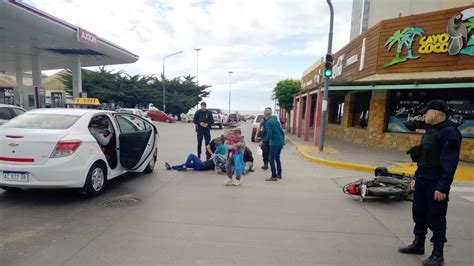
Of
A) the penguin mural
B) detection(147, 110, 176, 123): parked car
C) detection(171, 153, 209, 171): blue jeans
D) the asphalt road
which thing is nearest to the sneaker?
the asphalt road

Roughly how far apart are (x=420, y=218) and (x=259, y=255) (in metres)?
1.95

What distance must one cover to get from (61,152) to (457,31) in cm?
1224

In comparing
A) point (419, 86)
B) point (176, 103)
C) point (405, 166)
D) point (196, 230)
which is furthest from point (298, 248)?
point (176, 103)

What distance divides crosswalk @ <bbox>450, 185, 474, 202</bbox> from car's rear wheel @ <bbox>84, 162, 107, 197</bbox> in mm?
7102

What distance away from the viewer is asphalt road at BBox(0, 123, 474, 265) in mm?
3506

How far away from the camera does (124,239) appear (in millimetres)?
3861

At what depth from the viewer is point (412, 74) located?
38.1 ft

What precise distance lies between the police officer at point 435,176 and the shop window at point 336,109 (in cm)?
1591

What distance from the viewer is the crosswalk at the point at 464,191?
644 cm

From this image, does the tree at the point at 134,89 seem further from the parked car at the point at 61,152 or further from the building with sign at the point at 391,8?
the parked car at the point at 61,152

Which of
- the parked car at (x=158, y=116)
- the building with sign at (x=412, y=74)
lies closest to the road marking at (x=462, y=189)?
the building with sign at (x=412, y=74)

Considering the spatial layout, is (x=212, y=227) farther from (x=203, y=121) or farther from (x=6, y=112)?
(x=6, y=112)

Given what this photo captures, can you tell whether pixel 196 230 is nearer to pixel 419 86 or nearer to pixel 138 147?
pixel 138 147

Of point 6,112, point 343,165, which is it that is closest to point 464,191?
point 343,165
